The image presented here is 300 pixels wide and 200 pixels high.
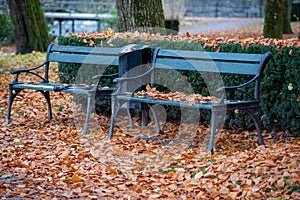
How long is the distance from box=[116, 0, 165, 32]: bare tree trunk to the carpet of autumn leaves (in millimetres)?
1891

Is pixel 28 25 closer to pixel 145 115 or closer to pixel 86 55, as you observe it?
pixel 86 55

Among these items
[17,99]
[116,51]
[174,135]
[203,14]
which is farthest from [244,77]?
[203,14]

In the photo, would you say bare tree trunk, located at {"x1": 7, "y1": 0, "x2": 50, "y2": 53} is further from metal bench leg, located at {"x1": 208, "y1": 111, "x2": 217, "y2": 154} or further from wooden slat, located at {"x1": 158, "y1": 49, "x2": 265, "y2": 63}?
metal bench leg, located at {"x1": 208, "y1": 111, "x2": 217, "y2": 154}

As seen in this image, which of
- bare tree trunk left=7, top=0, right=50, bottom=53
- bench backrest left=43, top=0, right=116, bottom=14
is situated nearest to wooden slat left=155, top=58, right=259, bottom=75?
bare tree trunk left=7, top=0, right=50, bottom=53

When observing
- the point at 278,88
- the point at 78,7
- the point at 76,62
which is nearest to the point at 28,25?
the point at 76,62

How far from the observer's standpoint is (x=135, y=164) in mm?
5875

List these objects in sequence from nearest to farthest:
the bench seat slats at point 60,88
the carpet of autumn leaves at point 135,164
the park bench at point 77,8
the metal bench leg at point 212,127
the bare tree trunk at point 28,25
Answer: the carpet of autumn leaves at point 135,164, the metal bench leg at point 212,127, the bench seat slats at point 60,88, the bare tree trunk at point 28,25, the park bench at point 77,8

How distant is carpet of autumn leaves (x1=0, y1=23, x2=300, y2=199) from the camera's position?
16.0 feet

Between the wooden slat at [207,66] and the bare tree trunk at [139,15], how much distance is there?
217 centimetres

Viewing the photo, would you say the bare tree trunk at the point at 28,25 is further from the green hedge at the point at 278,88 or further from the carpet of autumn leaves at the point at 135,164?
the green hedge at the point at 278,88

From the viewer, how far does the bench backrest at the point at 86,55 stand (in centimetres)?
763

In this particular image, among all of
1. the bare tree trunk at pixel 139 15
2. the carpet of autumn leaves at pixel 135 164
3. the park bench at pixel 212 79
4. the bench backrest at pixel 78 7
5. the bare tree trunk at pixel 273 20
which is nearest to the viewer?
the carpet of autumn leaves at pixel 135 164

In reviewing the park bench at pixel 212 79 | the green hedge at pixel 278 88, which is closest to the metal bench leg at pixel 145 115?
the park bench at pixel 212 79

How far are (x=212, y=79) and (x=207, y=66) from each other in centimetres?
36
